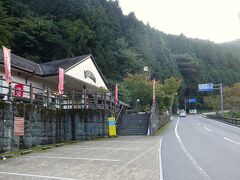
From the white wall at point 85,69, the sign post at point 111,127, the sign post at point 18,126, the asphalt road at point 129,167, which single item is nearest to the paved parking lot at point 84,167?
the asphalt road at point 129,167

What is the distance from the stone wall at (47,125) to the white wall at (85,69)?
658 cm

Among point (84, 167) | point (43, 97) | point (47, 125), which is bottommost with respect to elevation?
point (84, 167)

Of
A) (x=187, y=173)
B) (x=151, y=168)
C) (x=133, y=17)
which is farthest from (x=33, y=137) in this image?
(x=133, y=17)

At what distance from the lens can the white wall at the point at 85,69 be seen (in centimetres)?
2838

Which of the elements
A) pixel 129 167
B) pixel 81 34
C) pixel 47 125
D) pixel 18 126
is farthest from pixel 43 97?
pixel 81 34

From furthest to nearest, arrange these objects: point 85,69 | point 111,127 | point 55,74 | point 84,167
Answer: point 85,69 → point 55,74 → point 111,127 → point 84,167

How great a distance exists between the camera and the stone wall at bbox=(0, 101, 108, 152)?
14.5m

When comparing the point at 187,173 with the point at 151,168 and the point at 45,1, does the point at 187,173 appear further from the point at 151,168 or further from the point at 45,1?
the point at 45,1

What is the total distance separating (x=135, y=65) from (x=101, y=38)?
371 inches

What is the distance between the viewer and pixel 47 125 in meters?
18.4

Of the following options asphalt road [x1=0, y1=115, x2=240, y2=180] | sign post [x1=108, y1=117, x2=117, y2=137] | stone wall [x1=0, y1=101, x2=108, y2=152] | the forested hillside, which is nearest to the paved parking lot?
asphalt road [x1=0, y1=115, x2=240, y2=180]

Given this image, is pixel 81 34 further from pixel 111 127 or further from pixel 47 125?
pixel 47 125

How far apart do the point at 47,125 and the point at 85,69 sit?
12981 millimetres

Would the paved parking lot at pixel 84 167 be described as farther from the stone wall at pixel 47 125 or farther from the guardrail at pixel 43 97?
the guardrail at pixel 43 97
